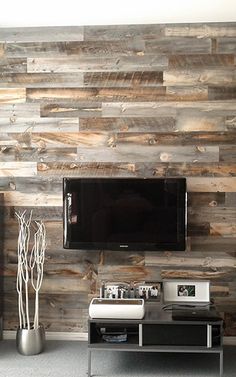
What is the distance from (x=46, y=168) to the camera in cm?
450

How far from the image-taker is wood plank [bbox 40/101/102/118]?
4.47 meters

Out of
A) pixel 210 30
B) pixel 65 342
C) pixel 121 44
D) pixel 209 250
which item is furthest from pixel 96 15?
pixel 65 342

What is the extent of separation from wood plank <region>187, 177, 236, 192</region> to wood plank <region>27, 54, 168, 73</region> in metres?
0.99

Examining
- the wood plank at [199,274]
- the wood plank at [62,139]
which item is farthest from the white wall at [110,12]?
the wood plank at [199,274]

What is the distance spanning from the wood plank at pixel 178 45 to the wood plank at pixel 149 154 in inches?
31.4

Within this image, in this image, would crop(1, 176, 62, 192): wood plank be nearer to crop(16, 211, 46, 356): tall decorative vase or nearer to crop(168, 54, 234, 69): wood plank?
crop(16, 211, 46, 356): tall decorative vase

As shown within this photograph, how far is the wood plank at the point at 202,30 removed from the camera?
4355 millimetres

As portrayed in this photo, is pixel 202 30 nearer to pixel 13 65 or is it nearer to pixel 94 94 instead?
pixel 94 94

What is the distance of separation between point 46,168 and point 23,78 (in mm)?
793

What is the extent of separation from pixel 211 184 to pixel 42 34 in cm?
190

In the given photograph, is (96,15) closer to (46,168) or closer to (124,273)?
(46,168)

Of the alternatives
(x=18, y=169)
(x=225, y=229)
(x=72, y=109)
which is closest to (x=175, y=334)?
(x=225, y=229)

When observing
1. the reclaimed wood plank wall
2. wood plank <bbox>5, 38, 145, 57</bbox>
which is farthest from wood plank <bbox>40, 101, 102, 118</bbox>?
wood plank <bbox>5, 38, 145, 57</bbox>

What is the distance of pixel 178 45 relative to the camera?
4398mm
